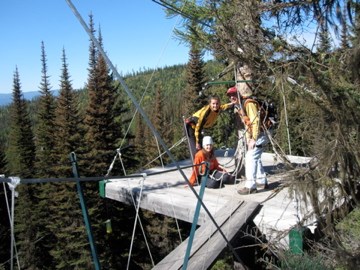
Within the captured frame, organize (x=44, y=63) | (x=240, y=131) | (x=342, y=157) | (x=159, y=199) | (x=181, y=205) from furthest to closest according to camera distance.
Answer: (x=44, y=63)
(x=240, y=131)
(x=159, y=199)
(x=181, y=205)
(x=342, y=157)

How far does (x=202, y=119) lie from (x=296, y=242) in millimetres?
2795

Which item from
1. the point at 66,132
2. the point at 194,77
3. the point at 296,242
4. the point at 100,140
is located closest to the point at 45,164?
the point at 66,132

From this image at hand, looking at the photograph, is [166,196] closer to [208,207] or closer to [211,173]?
[208,207]

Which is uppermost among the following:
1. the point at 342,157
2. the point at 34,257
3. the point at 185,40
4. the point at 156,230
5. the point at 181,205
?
the point at 185,40

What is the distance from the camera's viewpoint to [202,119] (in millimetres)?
6219

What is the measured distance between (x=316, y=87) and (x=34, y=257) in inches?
1032

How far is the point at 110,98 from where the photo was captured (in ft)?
75.6

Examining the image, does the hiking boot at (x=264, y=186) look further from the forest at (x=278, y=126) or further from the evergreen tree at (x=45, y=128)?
the evergreen tree at (x=45, y=128)

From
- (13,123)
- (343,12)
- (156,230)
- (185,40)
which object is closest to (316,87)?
(343,12)

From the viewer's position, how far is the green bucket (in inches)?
154

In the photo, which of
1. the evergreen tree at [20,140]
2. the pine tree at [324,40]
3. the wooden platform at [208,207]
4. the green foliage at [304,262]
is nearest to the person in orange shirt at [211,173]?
the wooden platform at [208,207]

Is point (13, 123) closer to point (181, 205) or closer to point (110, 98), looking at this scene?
point (110, 98)

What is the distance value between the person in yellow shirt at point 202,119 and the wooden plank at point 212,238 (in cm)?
157

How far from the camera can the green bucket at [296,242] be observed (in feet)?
12.9
